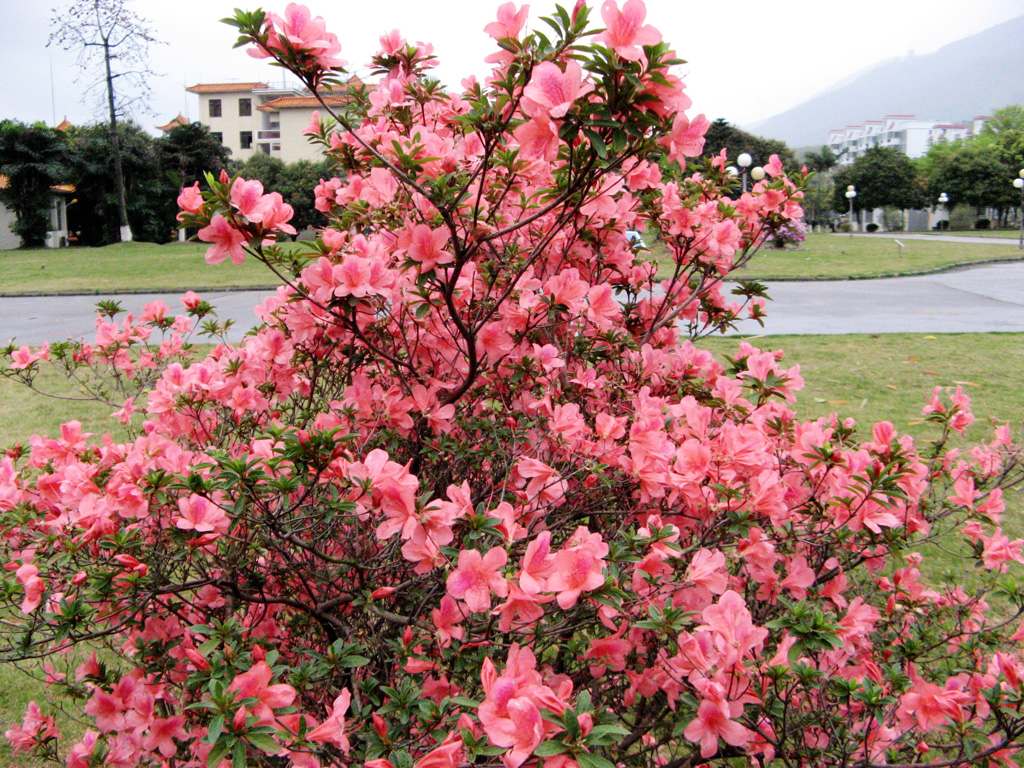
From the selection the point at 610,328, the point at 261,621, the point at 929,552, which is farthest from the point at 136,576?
the point at 929,552

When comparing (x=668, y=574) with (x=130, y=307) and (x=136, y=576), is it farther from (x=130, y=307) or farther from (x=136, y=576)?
(x=130, y=307)

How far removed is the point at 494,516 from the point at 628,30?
767 mm

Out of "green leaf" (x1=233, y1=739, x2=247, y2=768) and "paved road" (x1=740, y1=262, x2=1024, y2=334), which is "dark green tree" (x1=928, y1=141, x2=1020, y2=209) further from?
"green leaf" (x1=233, y1=739, x2=247, y2=768)

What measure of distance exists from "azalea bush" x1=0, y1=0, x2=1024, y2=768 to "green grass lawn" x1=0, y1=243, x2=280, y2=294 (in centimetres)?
877

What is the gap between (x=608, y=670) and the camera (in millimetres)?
1437

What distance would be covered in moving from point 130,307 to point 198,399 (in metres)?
10.7

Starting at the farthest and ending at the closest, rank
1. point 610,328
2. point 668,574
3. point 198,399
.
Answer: point 610,328, point 198,399, point 668,574

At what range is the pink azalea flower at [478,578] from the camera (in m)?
1.01

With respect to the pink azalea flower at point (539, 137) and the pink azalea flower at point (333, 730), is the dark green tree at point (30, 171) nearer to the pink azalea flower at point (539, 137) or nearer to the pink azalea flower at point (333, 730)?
the pink azalea flower at point (539, 137)

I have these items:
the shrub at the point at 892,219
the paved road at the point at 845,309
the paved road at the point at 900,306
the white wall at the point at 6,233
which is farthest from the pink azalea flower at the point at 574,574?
the shrub at the point at 892,219

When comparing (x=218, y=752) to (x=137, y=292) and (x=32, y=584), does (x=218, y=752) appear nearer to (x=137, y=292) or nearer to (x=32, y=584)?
(x=32, y=584)

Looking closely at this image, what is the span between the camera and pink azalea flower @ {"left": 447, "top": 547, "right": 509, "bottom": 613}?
101 cm

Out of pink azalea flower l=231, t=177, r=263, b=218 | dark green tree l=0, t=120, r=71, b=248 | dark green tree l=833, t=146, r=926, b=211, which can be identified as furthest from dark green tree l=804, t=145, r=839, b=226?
pink azalea flower l=231, t=177, r=263, b=218

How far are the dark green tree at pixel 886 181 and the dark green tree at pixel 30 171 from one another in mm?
43318
